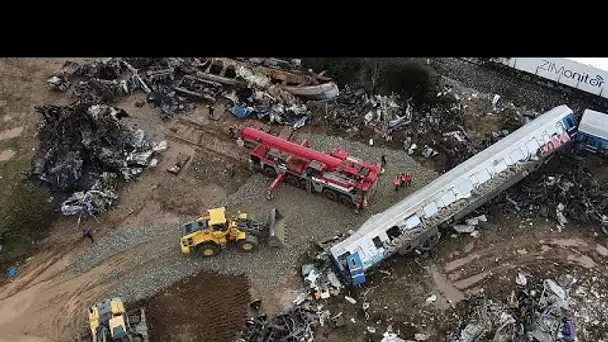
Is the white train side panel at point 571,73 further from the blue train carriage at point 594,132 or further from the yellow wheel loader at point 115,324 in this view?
the yellow wheel loader at point 115,324

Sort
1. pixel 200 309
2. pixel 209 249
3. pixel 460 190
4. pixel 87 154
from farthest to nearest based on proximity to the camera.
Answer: pixel 87 154 < pixel 460 190 < pixel 209 249 < pixel 200 309

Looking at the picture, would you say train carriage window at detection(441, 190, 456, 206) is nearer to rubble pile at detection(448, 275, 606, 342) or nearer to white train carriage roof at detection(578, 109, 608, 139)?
rubble pile at detection(448, 275, 606, 342)

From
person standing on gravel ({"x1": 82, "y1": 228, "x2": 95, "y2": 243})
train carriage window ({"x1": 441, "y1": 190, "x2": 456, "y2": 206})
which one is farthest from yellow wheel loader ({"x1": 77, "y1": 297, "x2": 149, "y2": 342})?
train carriage window ({"x1": 441, "y1": 190, "x2": 456, "y2": 206})

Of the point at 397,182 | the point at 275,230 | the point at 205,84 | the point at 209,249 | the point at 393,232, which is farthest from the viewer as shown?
the point at 205,84

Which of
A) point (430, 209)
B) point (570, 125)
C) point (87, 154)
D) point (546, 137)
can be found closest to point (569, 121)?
point (570, 125)

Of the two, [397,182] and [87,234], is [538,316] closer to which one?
[397,182]

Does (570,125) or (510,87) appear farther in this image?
(510,87)
